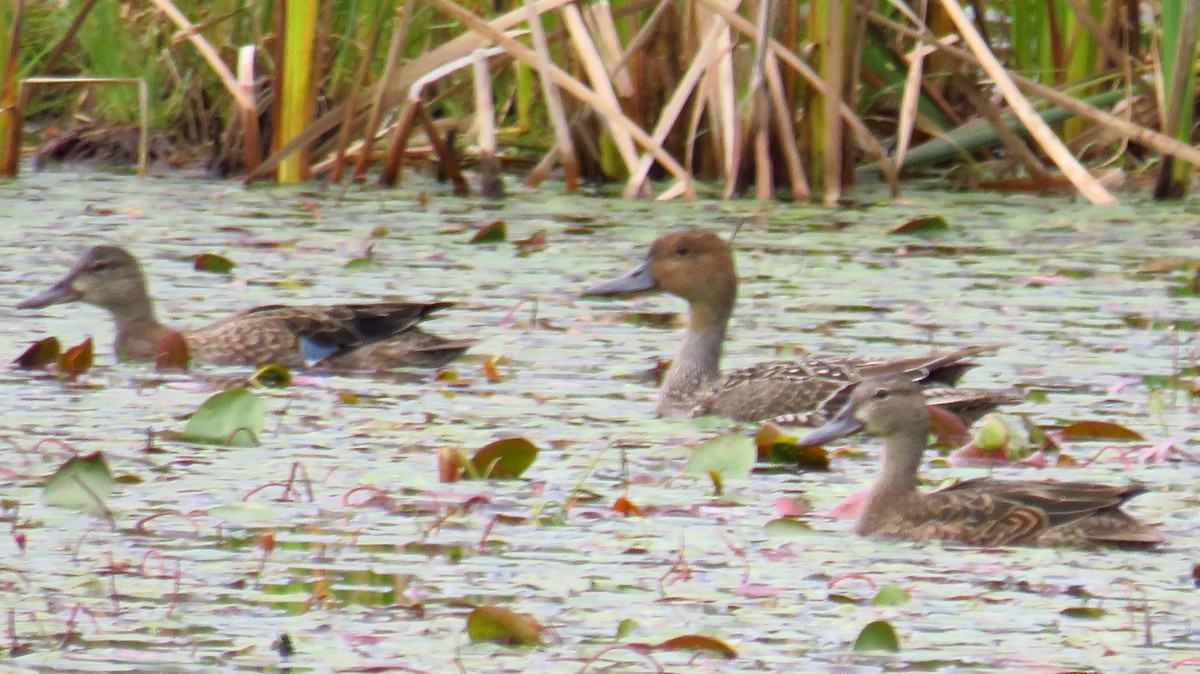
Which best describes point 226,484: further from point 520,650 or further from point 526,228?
point 526,228

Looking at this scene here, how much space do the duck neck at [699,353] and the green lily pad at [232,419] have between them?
4.68ft

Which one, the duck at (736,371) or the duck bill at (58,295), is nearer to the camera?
the duck at (736,371)

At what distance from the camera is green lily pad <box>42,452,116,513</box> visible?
17.0ft

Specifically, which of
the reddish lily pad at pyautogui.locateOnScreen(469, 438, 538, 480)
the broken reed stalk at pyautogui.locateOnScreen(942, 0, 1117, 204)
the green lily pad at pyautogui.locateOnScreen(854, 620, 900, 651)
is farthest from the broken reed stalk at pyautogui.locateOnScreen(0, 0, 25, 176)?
the green lily pad at pyautogui.locateOnScreen(854, 620, 900, 651)

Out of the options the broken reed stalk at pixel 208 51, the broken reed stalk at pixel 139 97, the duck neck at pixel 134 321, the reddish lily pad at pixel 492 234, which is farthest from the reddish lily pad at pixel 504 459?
the broken reed stalk at pixel 139 97

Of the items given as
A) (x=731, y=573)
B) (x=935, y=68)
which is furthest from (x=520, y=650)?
(x=935, y=68)

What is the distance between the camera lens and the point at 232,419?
19.8 feet

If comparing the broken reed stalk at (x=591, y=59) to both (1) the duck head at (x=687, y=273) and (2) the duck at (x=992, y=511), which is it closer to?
(1) the duck head at (x=687, y=273)

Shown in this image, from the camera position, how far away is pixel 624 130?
10.5 m

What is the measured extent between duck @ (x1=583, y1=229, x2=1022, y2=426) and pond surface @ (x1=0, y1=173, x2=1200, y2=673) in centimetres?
12

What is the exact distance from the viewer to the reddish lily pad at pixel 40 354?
7199 mm

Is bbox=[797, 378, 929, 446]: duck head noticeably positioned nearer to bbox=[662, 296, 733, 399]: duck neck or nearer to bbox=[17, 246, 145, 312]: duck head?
bbox=[662, 296, 733, 399]: duck neck

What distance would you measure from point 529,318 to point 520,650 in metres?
4.06

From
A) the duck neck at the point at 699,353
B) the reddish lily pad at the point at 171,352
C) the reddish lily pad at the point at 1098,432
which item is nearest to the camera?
the reddish lily pad at the point at 1098,432
